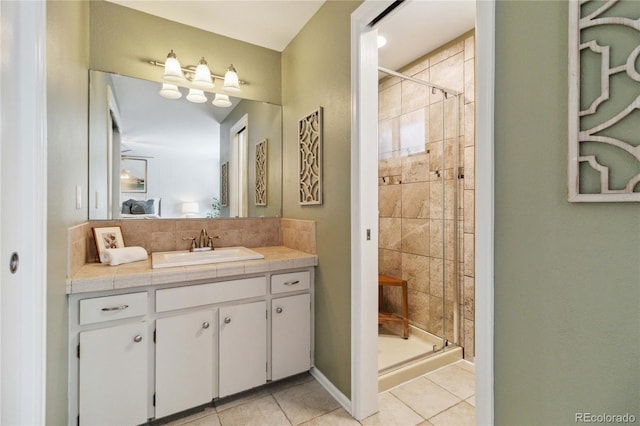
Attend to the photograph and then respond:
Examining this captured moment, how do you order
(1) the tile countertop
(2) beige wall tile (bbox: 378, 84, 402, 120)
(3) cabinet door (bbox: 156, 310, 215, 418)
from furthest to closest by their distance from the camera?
(2) beige wall tile (bbox: 378, 84, 402, 120) → (3) cabinet door (bbox: 156, 310, 215, 418) → (1) the tile countertop

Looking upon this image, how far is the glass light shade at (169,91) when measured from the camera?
2.06 metres

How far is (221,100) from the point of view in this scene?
7.39ft

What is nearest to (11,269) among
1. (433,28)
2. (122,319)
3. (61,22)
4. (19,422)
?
(19,422)

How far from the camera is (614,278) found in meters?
0.71

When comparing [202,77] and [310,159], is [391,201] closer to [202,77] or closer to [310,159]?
[310,159]

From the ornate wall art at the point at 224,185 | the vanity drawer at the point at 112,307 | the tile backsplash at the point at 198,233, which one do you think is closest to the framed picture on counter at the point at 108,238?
the tile backsplash at the point at 198,233

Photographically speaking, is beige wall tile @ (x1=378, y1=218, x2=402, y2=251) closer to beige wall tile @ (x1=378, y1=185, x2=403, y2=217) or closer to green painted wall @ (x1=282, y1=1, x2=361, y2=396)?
beige wall tile @ (x1=378, y1=185, x2=403, y2=217)

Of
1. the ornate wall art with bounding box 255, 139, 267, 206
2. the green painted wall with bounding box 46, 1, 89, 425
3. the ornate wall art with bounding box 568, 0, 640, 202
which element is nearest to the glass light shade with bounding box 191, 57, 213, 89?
the ornate wall art with bounding box 255, 139, 267, 206

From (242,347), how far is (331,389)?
0.64 m

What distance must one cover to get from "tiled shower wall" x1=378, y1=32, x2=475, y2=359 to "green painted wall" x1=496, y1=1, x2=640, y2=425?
54.9 inches

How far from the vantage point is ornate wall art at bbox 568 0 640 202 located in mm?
684

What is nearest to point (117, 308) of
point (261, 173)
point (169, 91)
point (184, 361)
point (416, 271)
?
point (184, 361)

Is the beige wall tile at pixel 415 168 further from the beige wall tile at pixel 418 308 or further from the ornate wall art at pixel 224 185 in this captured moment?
the ornate wall art at pixel 224 185

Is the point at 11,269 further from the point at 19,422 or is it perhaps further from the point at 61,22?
the point at 61,22
